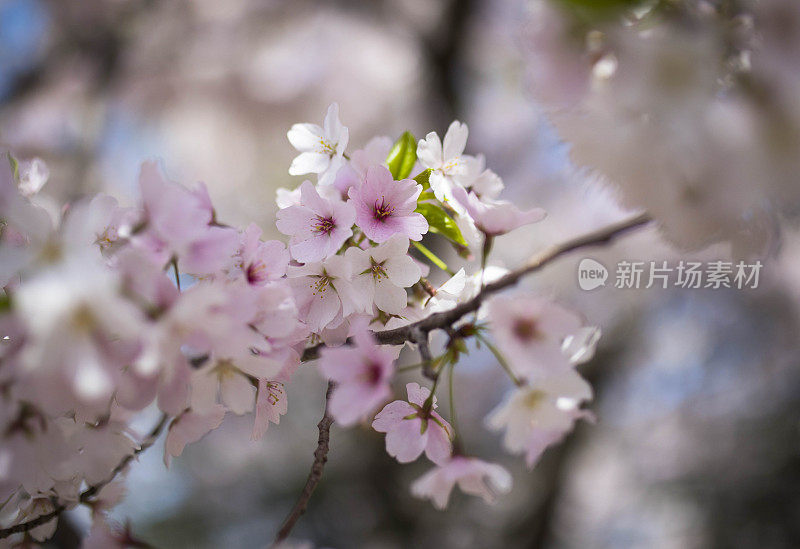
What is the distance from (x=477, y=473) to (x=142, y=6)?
107 inches

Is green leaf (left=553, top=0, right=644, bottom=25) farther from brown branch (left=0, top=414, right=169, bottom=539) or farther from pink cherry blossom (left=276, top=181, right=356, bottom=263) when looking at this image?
brown branch (left=0, top=414, right=169, bottom=539)

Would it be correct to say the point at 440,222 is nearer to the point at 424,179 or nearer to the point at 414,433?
the point at 424,179

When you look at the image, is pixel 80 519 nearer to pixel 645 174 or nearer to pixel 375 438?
pixel 375 438

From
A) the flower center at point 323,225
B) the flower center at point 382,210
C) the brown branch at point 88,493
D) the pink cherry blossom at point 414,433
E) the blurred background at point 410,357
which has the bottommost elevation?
the blurred background at point 410,357

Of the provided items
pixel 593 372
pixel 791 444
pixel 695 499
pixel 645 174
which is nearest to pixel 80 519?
pixel 645 174

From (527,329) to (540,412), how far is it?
0.21 feet

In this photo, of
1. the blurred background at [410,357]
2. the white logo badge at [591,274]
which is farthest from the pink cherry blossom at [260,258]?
the blurred background at [410,357]

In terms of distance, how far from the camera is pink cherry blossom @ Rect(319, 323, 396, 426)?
13.8 inches

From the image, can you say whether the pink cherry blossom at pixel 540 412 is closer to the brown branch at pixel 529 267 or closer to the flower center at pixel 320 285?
the brown branch at pixel 529 267

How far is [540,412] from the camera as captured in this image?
367 mm

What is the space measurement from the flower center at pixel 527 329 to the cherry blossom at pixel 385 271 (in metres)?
0.12

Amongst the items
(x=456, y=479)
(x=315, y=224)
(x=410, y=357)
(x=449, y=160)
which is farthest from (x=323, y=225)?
(x=410, y=357)

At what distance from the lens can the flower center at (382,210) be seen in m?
0.45

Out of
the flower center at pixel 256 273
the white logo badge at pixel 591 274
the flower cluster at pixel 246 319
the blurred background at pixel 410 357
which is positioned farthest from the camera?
the blurred background at pixel 410 357
